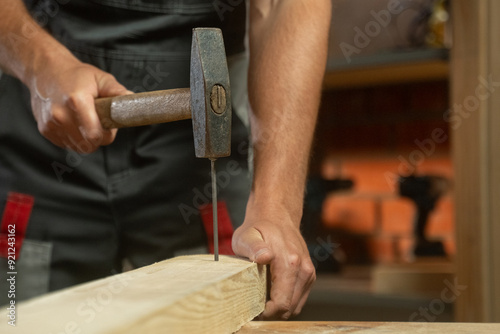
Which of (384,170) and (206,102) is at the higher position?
(206,102)

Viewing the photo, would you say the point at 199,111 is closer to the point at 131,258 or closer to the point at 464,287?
the point at 131,258

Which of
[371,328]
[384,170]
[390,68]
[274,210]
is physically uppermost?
[390,68]

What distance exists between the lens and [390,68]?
2199mm

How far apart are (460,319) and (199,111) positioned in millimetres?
1268

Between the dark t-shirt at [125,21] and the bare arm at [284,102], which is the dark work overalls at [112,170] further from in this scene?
the bare arm at [284,102]

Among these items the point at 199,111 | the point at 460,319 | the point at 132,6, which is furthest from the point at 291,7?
the point at 460,319

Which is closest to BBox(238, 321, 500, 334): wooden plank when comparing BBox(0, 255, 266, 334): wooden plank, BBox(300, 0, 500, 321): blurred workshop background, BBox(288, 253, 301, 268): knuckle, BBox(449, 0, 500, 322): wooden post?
BBox(0, 255, 266, 334): wooden plank

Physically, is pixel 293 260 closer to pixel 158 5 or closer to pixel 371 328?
pixel 371 328

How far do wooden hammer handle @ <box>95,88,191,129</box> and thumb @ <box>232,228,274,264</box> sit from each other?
0.71ft

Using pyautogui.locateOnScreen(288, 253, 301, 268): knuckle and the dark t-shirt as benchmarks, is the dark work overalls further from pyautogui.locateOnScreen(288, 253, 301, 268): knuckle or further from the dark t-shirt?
pyautogui.locateOnScreen(288, 253, 301, 268): knuckle

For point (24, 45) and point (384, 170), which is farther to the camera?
point (384, 170)

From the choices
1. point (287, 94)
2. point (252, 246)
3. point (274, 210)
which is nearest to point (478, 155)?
point (287, 94)

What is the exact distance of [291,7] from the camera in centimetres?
120

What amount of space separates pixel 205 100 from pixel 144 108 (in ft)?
0.51
